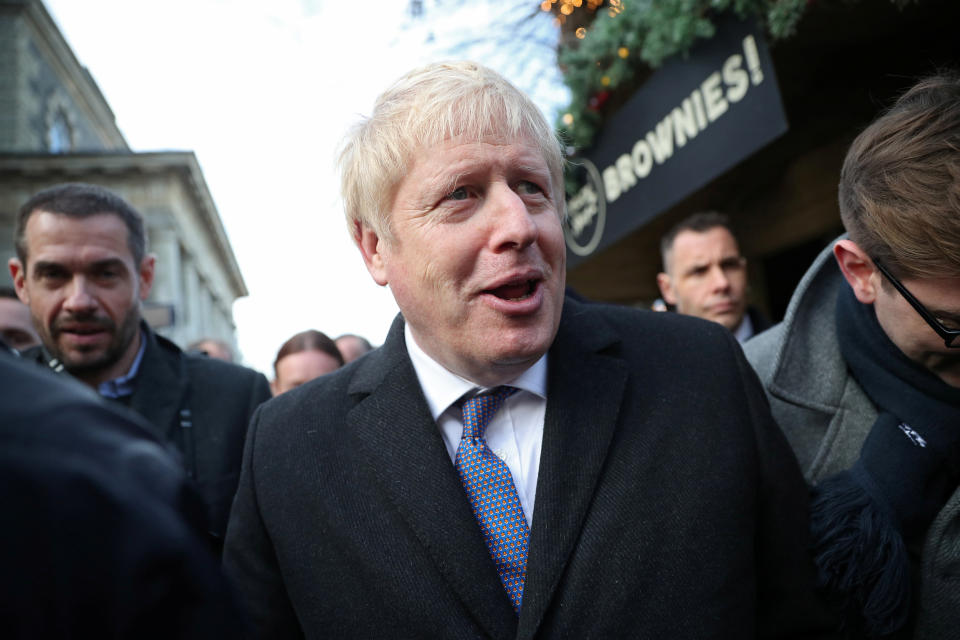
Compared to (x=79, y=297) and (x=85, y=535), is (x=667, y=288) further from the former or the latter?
(x=85, y=535)

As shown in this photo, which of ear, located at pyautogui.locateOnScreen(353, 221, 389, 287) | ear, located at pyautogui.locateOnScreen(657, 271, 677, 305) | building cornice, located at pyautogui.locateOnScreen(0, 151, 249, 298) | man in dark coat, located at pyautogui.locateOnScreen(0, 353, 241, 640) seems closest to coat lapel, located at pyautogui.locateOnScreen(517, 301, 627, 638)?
ear, located at pyautogui.locateOnScreen(353, 221, 389, 287)

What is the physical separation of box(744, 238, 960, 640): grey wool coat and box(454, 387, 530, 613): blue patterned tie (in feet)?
2.57

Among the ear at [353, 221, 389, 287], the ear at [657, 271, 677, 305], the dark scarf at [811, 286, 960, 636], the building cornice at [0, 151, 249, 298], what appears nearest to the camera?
the dark scarf at [811, 286, 960, 636]

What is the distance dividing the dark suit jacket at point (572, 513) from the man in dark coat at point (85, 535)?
1130 mm

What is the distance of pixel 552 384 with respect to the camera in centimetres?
178

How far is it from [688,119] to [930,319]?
224cm

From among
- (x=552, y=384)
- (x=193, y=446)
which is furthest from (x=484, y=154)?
(x=193, y=446)

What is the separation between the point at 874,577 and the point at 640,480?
55 cm

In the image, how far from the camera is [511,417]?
1.78 meters

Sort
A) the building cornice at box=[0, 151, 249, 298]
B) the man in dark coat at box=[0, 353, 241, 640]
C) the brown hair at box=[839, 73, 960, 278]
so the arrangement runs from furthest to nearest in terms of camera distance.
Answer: the building cornice at box=[0, 151, 249, 298]
the brown hair at box=[839, 73, 960, 278]
the man in dark coat at box=[0, 353, 241, 640]

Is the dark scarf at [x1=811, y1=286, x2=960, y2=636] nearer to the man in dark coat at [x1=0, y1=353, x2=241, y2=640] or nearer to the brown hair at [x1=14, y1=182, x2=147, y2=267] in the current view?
the man in dark coat at [x1=0, y1=353, x2=241, y2=640]

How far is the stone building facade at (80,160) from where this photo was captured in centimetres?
2294

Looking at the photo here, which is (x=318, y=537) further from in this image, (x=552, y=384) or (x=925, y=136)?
(x=925, y=136)

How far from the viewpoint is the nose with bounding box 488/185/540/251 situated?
161 centimetres
